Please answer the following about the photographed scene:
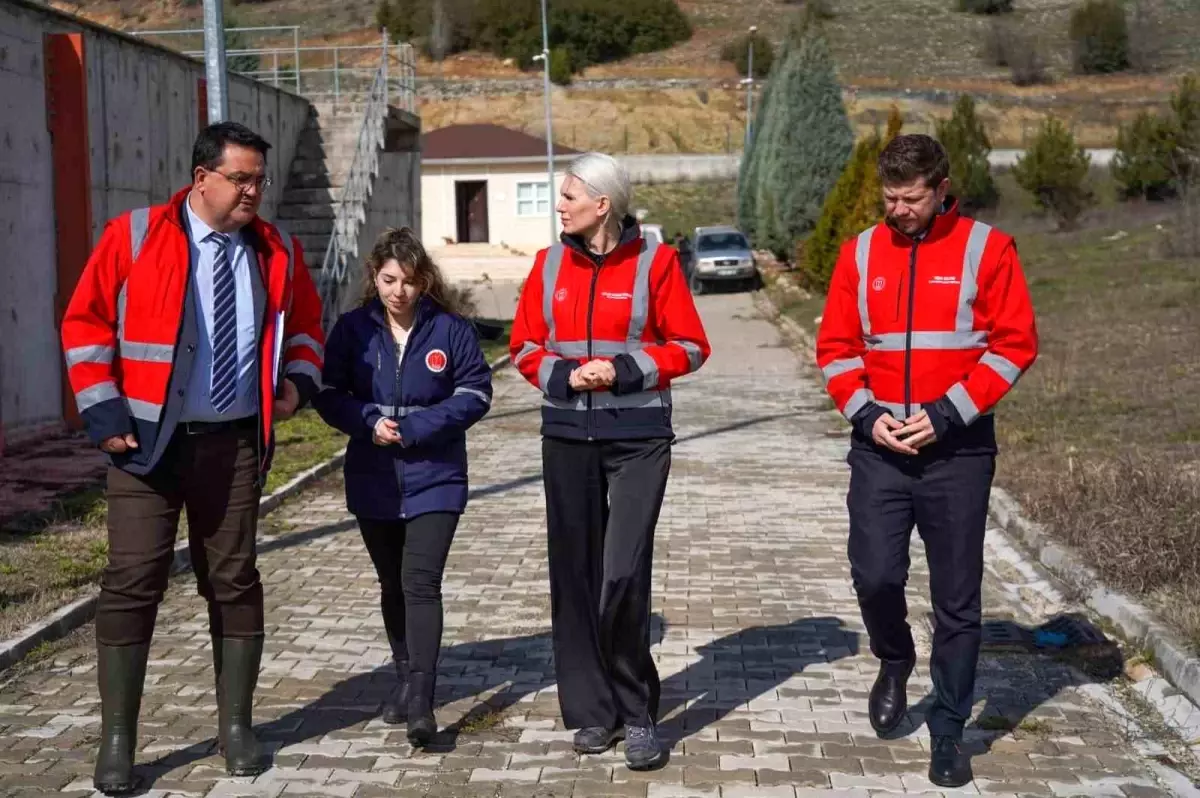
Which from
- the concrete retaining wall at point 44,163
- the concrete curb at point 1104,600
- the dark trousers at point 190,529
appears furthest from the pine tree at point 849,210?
the dark trousers at point 190,529

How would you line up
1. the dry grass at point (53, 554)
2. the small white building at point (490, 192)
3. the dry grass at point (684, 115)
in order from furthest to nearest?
the dry grass at point (684, 115) → the small white building at point (490, 192) → the dry grass at point (53, 554)

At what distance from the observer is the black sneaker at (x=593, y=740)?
5.74m

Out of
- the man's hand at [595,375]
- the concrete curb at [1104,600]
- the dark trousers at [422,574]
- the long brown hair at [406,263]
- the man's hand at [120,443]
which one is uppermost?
the long brown hair at [406,263]

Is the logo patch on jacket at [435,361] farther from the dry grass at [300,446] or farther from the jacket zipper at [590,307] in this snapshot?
the dry grass at [300,446]

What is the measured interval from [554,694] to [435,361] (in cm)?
153

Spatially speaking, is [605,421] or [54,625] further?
[54,625]

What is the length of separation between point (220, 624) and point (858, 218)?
26.7 meters

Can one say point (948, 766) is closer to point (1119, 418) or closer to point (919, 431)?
point (919, 431)

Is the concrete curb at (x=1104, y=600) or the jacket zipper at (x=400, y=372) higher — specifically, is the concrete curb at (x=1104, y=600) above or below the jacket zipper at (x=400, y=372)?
below

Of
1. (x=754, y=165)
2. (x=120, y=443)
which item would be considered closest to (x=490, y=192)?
(x=754, y=165)

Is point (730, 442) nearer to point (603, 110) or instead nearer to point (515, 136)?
point (515, 136)

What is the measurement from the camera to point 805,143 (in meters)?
44.8

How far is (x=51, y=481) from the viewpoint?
1206 cm

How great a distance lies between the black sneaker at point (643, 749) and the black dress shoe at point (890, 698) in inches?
32.8
